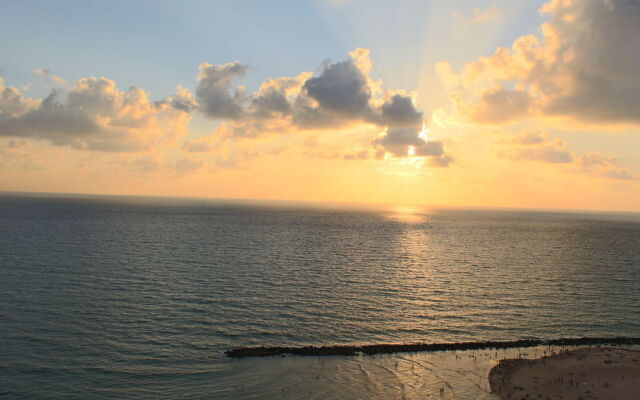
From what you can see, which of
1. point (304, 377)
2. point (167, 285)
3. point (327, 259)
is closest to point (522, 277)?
point (327, 259)

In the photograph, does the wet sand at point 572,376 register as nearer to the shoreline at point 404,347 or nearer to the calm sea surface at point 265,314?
the calm sea surface at point 265,314

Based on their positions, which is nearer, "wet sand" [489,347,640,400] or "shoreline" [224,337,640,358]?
"wet sand" [489,347,640,400]

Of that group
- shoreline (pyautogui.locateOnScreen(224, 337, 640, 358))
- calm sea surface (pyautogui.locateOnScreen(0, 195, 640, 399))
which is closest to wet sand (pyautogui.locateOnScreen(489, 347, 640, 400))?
calm sea surface (pyautogui.locateOnScreen(0, 195, 640, 399))

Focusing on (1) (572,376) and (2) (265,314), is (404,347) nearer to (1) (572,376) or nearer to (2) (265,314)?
(1) (572,376)

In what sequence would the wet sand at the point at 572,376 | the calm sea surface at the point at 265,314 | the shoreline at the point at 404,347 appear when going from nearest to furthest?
1. the wet sand at the point at 572,376
2. the calm sea surface at the point at 265,314
3. the shoreline at the point at 404,347

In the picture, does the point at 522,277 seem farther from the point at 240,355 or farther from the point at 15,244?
the point at 15,244

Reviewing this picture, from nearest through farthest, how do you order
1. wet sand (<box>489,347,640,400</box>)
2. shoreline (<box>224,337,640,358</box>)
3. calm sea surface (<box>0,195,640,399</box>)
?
wet sand (<box>489,347,640,400</box>)
calm sea surface (<box>0,195,640,399</box>)
shoreline (<box>224,337,640,358</box>)

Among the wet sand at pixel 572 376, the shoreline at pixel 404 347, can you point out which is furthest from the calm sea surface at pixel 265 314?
the wet sand at pixel 572 376

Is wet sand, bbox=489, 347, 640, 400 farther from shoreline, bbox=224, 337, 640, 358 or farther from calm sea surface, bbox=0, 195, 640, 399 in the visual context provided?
shoreline, bbox=224, 337, 640, 358
